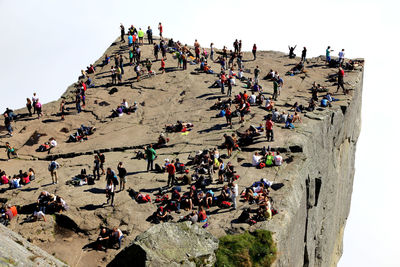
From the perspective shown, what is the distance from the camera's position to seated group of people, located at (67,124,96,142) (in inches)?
1409

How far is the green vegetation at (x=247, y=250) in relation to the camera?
770 inches

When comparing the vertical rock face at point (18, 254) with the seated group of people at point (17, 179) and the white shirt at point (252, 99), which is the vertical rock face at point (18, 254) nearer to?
the seated group of people at point (17, 179)

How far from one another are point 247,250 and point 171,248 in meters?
4.06

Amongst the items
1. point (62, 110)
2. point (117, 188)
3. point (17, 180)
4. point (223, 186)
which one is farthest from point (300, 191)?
point (62, 110)

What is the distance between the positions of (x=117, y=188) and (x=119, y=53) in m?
27.6

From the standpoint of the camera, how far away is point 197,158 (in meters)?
29.0

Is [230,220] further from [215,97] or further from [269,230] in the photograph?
[215,97]

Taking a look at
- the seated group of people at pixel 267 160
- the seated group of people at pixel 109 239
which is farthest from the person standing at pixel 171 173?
the seated group of people at pixel 267 160

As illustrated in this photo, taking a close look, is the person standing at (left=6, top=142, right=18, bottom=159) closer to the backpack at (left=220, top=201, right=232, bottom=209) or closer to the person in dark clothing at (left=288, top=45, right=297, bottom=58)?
the backpack at (left=220, top=201, right=232, bottom=209)

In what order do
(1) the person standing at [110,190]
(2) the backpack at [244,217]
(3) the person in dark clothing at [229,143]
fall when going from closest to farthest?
(2) the backpack at [244,217], (1) the person standing at [110,190], (3) the person in dark clothing at [229,143]

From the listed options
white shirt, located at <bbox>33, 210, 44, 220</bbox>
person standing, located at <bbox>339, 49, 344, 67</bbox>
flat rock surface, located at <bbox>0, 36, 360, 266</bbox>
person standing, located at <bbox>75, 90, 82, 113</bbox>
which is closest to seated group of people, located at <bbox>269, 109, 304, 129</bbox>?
flat rock surface, located at <bbox>0, 36, 360, 266</bbox>

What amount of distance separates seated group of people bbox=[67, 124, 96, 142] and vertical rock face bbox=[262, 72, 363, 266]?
18.2 metres

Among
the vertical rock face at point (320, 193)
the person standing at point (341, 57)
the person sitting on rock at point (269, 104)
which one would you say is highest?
the person standing at point (341, 57)

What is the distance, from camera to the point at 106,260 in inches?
812
